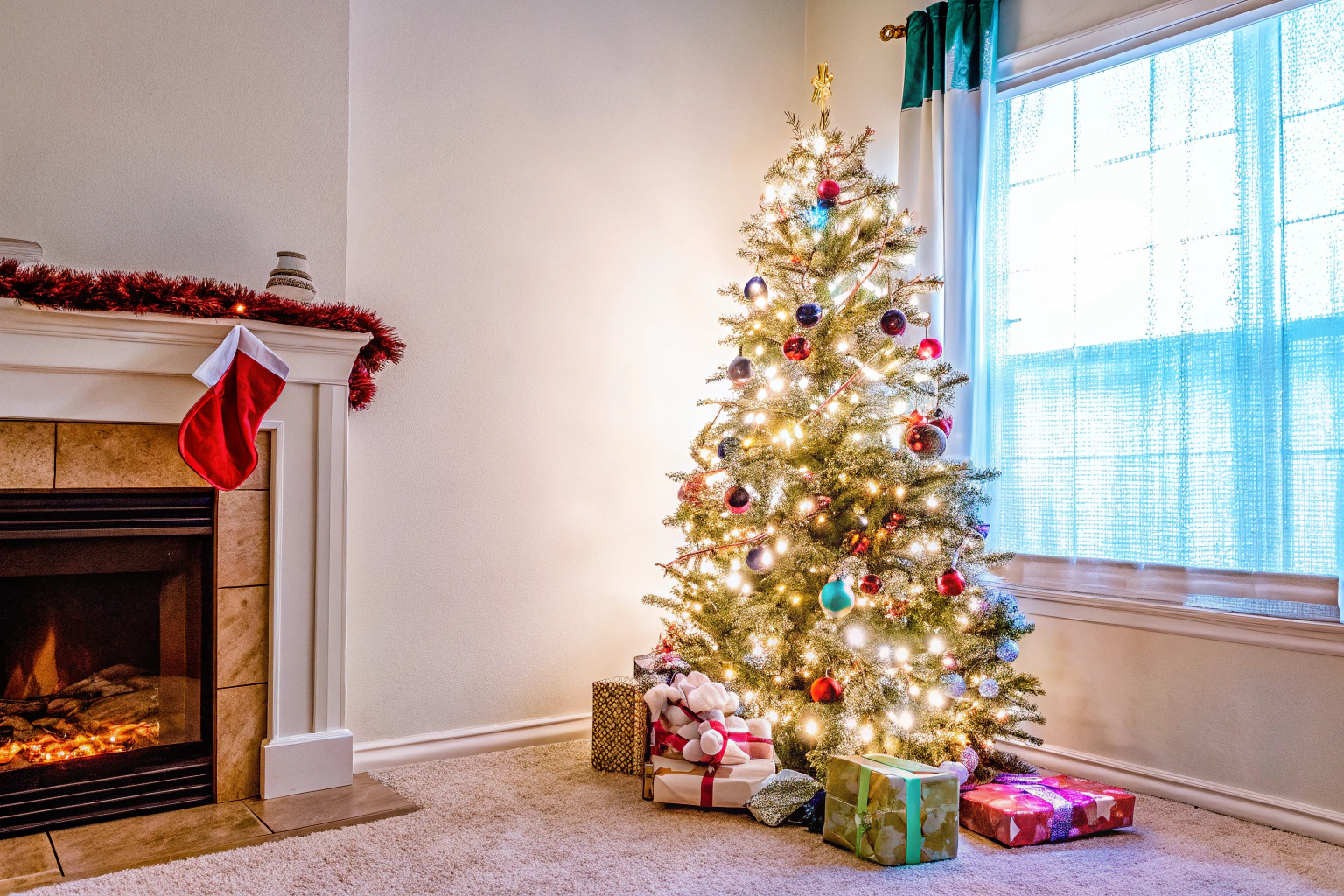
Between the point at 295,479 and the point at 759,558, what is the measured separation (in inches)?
49.3

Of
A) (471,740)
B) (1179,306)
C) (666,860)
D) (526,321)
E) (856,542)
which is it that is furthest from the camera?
(526,321)

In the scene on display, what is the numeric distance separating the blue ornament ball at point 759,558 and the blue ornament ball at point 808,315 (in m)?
0.62

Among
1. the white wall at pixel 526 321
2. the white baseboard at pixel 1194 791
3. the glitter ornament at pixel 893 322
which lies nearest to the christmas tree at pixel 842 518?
the glitter ornament at pixel 893 322

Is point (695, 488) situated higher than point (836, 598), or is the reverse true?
point (695, 488)

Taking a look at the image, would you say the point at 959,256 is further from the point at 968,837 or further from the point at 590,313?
the point at 968,837

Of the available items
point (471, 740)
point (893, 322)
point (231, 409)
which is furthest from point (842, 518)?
point (231, 409)

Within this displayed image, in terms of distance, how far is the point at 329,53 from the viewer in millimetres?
2652

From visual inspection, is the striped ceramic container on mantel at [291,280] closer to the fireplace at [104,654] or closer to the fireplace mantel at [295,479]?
the fireplace mantel at [295,479]

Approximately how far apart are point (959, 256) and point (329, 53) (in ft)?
6.69

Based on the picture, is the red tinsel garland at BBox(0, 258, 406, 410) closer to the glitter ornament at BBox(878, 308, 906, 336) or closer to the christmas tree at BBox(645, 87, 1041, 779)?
the christmas tree at BBox(645, 87, 1041, 779)

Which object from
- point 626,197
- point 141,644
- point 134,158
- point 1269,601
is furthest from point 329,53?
point 1269,601

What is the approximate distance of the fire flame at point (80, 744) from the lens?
2193 mm

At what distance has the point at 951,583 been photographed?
241cm

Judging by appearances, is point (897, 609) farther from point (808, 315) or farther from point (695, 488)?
point (808, 315)
